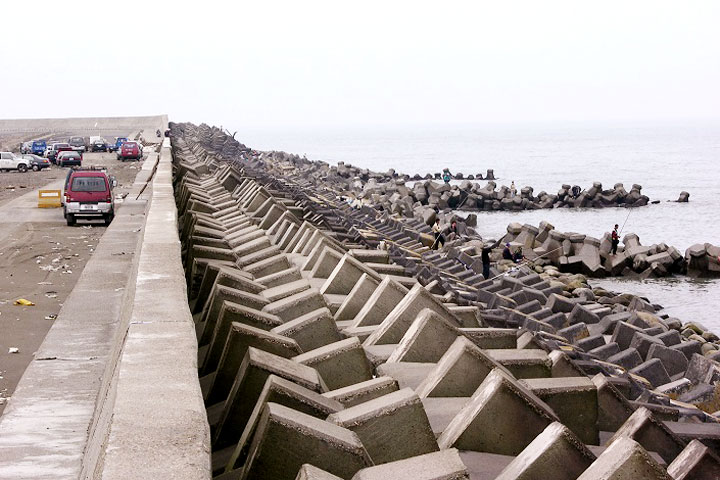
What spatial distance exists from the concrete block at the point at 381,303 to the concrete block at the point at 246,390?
3.07 metres

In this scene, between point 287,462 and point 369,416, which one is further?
point 369,416

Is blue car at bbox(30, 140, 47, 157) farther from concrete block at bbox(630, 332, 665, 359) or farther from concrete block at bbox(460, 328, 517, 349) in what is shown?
concrete block at bbox(460, 328, 517, 349)

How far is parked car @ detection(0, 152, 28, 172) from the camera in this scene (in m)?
55.6

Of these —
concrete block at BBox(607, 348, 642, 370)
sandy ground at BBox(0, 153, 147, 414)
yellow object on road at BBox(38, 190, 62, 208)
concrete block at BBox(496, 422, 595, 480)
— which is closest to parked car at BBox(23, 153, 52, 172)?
sandy ground at BBox(0, 153, 147, 414)

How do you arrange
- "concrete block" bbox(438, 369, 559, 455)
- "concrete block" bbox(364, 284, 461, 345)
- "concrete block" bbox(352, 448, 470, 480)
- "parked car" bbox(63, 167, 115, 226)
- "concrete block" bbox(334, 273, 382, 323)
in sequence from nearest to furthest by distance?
1. "concrete block" bbox(352, 448, 470, 480)
2. "concrete block" bbox(438, 369, 559, 455)
3. "concrete block" bbox(364, 284, 461, 345)
4. "concrete block" bbox(334, 273, 382, 323)
5. "parked car" bbox(63, 167, 115, 226)

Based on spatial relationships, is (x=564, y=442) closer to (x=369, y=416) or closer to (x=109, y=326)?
(x=369, y=416)

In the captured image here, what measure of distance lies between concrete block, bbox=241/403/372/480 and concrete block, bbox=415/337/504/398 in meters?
1.63

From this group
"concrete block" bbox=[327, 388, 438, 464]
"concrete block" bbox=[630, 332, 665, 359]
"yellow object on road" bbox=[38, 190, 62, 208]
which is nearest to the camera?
"concrete block" bbox=[327, 388, 438, 464]

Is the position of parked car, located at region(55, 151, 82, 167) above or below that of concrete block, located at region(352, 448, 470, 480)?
below

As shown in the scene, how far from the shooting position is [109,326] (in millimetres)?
9445

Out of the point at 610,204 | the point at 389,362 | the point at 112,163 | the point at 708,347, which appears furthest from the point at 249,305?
the point at 610,204

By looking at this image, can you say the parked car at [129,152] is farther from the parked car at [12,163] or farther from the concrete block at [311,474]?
the concrete block at [311,474]

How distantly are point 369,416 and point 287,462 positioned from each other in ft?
2.36

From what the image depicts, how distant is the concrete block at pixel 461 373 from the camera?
227 inches
